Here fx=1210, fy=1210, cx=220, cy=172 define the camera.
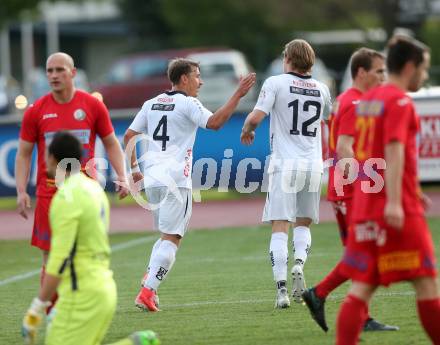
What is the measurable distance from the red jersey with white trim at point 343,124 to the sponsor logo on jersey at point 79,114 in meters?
1.89

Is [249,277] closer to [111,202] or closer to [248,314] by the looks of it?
[248,314]

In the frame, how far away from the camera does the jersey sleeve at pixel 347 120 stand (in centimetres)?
865

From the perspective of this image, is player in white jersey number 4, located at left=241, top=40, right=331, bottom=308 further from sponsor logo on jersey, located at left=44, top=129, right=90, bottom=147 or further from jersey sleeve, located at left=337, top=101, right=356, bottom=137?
sponsor logo on jersey, located at left=44, top=129, right=90, bottom=147

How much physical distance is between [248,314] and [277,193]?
1.09m

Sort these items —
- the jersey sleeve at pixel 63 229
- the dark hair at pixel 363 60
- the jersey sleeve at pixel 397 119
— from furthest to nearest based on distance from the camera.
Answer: the dark hair at pixel 363 60
the jersey sleeve at pixel 63 229
the jersey sleeve at pixel 397 119

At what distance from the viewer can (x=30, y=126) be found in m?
9.20

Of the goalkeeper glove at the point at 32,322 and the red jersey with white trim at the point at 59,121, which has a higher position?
the red jersey with white trim at the point at 59,121

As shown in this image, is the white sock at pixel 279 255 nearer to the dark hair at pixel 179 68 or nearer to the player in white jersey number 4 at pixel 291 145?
the player in white jersey number 4 at pixel 291 145

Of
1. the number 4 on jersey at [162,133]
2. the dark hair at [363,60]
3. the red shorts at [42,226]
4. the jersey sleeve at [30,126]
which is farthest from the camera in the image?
the number 4 on jersey at [162,133]

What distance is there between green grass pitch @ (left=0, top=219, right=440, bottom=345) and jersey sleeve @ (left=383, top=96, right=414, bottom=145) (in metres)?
2.00

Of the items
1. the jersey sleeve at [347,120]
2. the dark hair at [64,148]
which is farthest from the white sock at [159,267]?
the dark hair at [64,148]

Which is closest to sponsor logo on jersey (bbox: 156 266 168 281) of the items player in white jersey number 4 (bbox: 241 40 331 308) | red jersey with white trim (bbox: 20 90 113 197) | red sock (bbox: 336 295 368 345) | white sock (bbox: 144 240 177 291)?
white sock (bbox: 144 240 177 291)

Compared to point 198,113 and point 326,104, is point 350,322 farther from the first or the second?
point 326,104

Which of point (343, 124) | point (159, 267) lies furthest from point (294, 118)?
point (159, 267)
